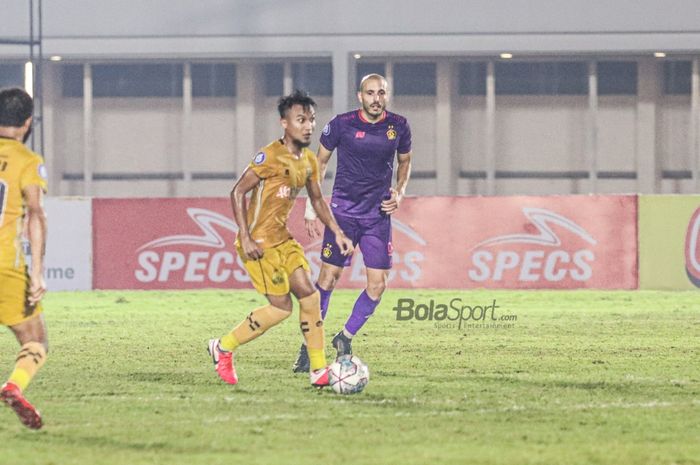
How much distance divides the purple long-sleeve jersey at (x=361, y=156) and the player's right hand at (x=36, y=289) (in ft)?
13.1

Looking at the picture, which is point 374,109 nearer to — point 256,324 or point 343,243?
point 343,243

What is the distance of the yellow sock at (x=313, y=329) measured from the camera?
969cm

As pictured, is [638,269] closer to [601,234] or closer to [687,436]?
[601,234]

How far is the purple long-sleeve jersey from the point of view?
36.8ft

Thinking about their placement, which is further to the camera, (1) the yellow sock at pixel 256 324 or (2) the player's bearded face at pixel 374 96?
(2) the player's bearded face at pixel 374 96

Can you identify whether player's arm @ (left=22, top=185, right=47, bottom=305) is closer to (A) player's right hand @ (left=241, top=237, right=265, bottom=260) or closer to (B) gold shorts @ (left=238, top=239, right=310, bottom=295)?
(A) player's right hand @ (left=241, top=237, right=265, bottom=260)

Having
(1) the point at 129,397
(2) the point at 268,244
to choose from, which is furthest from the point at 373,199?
(1) the point at 129,397

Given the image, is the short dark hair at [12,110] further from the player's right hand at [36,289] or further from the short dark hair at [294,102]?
the short dark hair at [294,102]

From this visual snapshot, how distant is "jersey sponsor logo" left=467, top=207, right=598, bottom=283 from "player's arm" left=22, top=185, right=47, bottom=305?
14021mm

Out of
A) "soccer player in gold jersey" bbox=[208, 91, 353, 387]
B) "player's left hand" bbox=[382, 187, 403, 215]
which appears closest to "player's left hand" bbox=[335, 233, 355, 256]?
"soccer player in gold jersey" bbox=[208, 91, 353, 387]

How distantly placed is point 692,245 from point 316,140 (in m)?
13.9

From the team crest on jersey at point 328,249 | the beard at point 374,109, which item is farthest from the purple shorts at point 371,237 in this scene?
the beard at point 374,109

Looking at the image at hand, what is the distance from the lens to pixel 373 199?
11.3 meters

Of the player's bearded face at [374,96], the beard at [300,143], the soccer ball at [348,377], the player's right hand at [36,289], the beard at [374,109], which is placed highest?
the player's bearded face at [374,96]
